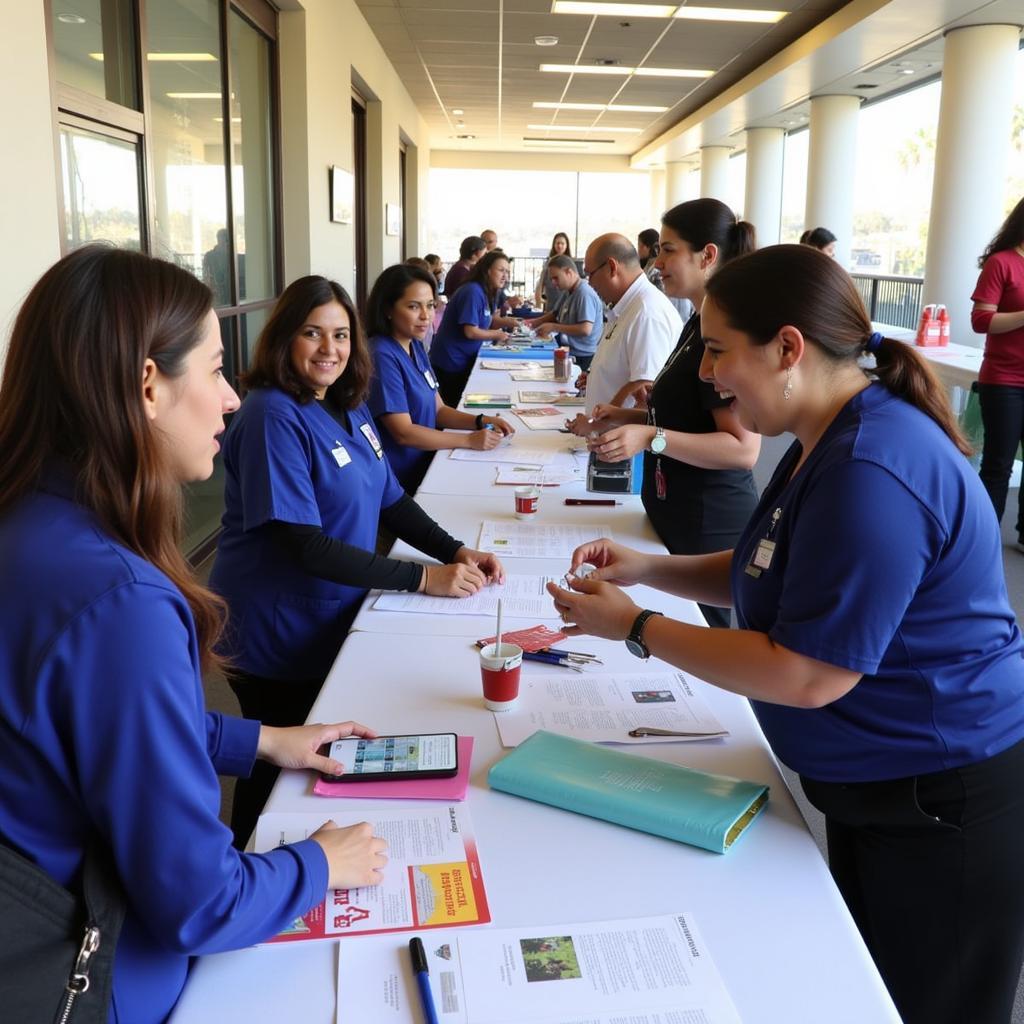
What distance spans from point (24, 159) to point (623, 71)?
28.1ft

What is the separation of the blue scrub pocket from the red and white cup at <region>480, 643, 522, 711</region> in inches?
23.8

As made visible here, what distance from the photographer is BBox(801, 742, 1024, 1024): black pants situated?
3.91ft

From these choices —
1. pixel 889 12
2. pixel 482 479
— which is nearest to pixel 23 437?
pixel 482 479

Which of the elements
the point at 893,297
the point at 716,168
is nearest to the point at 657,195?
the point at 716,168

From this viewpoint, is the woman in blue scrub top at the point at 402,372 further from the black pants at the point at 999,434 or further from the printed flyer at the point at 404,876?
the black pants at the point at 999,434

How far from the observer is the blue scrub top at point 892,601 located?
1080 mm

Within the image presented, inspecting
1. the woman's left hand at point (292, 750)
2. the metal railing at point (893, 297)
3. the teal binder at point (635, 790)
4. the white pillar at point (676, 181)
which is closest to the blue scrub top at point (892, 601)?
the teal binder at point (635, 790)

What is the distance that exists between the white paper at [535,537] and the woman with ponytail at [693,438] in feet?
0.66

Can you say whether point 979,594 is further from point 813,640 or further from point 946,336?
point 946,336

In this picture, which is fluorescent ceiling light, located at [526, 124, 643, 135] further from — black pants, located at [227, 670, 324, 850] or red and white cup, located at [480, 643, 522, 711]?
red and white cup, located at [480, 643, 522, 711]

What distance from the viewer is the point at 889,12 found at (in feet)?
21.5

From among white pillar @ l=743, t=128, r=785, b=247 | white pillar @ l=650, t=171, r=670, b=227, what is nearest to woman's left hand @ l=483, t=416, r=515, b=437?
white pillar @ l=743, t=128, r=785, b=247

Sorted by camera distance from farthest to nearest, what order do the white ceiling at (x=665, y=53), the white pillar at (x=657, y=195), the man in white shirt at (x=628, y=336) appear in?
the white pillar at (x=657, y=195), the white ceiling at (x=665, y=53), the man in white shirt at (x=628, y=336)

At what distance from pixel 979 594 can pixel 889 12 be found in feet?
22.3
